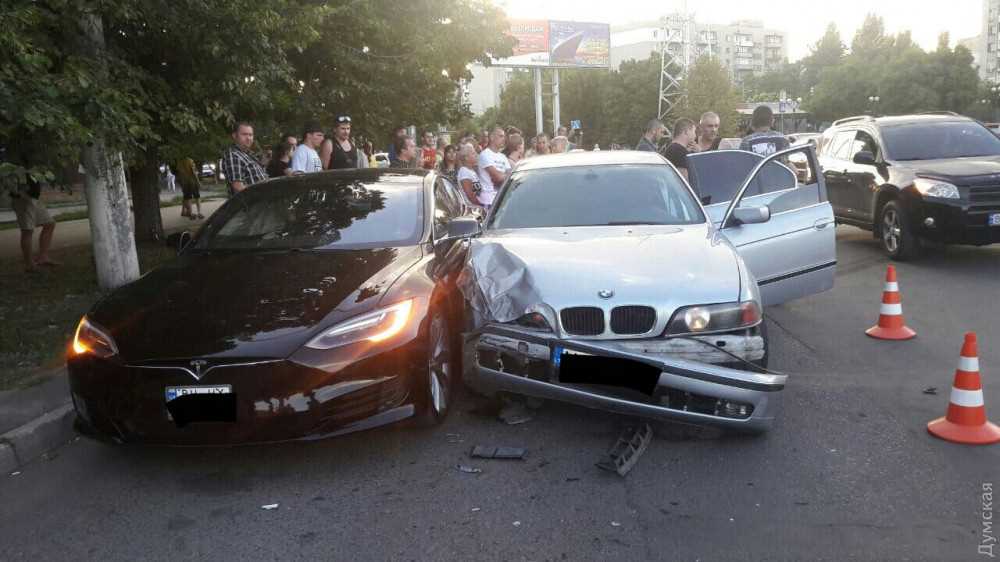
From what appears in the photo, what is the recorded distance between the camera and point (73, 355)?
13.8ft

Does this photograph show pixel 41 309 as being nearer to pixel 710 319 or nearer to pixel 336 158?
pixel 336 158

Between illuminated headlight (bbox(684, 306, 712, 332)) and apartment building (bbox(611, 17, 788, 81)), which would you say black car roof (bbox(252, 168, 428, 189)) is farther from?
apartment building (bbox(611, 17, 788, 81))

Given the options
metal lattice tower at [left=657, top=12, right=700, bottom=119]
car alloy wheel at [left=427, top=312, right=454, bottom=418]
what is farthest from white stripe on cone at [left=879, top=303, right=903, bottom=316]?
metal lattice tower at [left=657, top=12, right=700, bottom=119]

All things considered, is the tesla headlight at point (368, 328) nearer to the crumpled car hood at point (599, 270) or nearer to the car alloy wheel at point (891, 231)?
the crumpled car hood at point (599, 270)

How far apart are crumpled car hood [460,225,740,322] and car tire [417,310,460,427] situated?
28cm

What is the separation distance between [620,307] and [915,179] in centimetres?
677

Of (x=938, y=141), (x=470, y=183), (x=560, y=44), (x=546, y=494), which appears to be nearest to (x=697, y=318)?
(x=546, y=494)

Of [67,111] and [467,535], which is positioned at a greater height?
[67,111]

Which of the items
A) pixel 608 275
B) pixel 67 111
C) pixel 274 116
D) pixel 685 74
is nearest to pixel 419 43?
pixel 274 116

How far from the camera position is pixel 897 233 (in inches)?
380

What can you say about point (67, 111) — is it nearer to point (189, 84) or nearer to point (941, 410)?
point (189, 84)

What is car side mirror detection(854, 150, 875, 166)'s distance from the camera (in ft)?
33.2

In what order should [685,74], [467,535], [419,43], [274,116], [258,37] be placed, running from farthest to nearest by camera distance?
[685,74] < [419,43] < [274,116] < [258,37] < [467,535]

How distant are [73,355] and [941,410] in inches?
190
